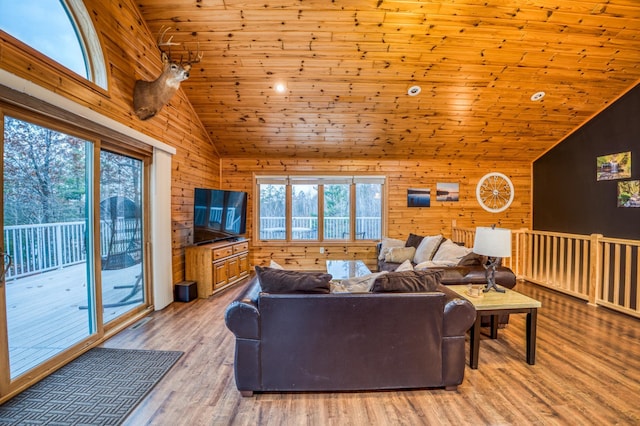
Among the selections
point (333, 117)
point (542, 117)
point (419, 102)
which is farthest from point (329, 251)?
point (542, 117)

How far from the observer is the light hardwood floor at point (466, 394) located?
189 centimetres

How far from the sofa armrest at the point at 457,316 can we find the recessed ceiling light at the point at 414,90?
3.30m

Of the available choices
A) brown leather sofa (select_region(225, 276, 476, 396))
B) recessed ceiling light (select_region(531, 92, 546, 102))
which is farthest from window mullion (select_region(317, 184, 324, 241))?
brown leather sofa (select_region(225, 276, 476, 396))

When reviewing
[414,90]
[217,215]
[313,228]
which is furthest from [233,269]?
[414,90]

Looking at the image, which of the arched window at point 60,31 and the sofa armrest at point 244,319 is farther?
the arched window at point 60,31

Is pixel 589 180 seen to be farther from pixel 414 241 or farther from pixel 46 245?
pixel 46 245

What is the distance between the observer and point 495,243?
2.67m

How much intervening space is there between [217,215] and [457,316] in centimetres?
398

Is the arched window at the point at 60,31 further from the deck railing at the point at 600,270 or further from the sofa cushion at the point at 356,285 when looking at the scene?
the deck railing at the point at 600,270

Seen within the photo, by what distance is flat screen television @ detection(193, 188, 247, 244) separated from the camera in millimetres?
4594

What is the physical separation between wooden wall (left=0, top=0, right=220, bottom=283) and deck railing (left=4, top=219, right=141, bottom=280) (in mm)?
1133

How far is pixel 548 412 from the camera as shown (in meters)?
1.93

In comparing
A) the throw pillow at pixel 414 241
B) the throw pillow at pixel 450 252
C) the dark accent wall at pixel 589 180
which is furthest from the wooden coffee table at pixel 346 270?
the dark accent wall at pixel 589 180

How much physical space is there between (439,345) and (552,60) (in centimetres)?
417
